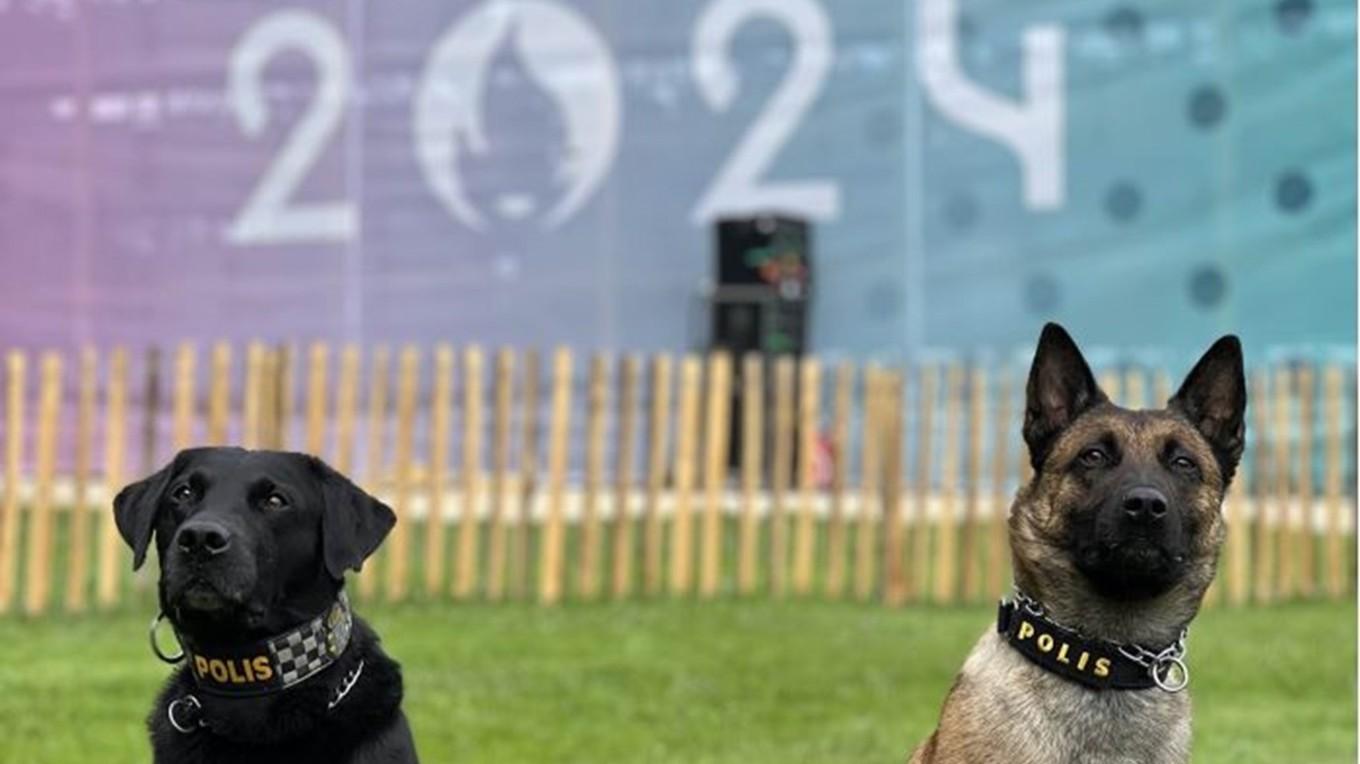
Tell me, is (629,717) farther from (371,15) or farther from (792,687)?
(371,15)

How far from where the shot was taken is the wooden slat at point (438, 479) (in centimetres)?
1172

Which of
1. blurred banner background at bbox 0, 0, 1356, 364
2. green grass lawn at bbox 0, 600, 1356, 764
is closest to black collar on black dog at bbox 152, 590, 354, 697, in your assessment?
green grass lawn at bbox 0, 600, 1356, 764

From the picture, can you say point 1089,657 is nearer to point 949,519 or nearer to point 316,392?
point 949,519

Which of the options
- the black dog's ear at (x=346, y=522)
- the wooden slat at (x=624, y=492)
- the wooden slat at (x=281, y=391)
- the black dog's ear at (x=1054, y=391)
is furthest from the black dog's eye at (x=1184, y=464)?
the wooden slat at (x=281, y=391)

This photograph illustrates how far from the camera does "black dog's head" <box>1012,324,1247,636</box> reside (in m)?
4.14

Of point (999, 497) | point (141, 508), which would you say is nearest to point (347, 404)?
point (999, 497)

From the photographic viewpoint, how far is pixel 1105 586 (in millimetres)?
4270

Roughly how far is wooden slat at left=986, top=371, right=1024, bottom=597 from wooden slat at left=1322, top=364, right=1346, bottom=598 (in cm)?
241

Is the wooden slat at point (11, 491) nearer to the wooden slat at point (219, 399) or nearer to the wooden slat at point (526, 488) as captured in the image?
the wooden slat at point (219, 399)

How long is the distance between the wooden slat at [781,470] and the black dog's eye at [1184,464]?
25.5 feet

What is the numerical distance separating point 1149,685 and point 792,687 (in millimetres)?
4577

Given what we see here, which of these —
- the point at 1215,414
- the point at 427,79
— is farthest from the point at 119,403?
the point at 427,79

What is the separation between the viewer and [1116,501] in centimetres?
412

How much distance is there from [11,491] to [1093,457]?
28.5 ft
